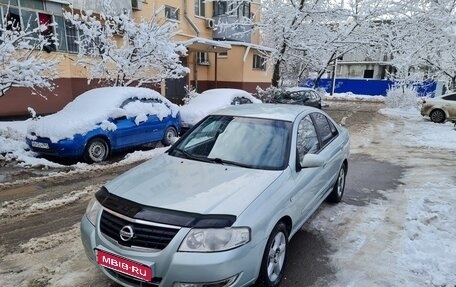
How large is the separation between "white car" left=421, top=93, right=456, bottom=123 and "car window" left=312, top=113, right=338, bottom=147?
12.9 meters

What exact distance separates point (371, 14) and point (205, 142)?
51.6ft

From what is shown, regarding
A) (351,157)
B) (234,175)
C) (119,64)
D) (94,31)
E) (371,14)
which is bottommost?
(351,157)

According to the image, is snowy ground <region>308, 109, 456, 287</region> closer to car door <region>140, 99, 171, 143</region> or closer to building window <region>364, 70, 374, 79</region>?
car door <region>140, 99, 171, 143</region>

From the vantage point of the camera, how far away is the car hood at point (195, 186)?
2707 millimetres

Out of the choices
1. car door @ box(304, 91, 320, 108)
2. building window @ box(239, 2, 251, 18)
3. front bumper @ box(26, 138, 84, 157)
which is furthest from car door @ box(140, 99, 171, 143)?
building window @ box(239, 2, 251, 18)

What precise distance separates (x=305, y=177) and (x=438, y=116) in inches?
587

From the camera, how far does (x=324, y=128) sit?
4734 mm

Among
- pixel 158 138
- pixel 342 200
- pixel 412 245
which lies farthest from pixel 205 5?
pixel 412 245

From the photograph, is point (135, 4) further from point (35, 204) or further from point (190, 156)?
point (190, 156)

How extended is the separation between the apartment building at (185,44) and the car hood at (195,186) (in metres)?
8.58

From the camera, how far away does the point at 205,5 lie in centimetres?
2106

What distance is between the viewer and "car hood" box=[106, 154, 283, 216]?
271 cm

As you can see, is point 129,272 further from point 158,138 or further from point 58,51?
point 58,51


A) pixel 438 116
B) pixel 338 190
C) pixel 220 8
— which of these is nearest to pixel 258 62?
pixel 220 8
